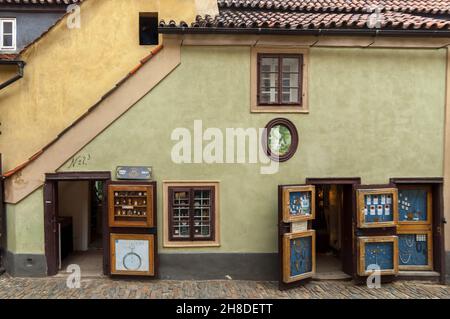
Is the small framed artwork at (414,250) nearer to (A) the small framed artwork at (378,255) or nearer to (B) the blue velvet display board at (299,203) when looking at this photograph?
(A) the small framed artwork at (378,255)

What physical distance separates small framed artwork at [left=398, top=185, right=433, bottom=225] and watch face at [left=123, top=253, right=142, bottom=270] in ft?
21.5

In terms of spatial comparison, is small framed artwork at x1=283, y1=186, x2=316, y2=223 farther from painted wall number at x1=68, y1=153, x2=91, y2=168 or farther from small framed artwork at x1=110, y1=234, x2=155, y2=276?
painted wall number at x1=68, y1=153, x2=91, y2=168

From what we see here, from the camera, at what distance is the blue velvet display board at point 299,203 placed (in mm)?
8586

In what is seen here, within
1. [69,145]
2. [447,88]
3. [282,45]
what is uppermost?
[282,45]

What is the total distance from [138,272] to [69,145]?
345cm

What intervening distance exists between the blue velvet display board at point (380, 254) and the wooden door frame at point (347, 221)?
38cm

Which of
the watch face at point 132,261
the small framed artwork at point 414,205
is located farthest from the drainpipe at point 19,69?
the small framed artwork at point 414,205

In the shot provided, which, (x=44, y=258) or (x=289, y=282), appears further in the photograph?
(x=44, y=258)

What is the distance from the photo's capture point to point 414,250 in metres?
9.52

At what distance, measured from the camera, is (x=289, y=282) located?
28.0 ft

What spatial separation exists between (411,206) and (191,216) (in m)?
5.58

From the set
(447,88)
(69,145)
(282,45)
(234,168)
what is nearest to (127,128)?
(69,145)
